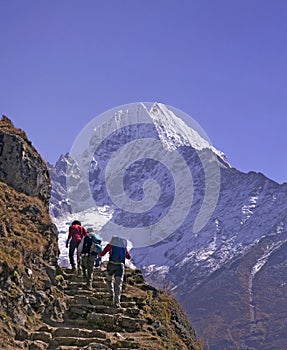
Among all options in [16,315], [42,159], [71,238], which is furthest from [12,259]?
[42,159]

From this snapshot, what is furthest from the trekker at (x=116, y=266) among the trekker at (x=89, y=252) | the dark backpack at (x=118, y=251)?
the trekker at (x=89, y=252)

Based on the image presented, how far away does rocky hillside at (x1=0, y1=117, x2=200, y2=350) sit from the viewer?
14328 mm

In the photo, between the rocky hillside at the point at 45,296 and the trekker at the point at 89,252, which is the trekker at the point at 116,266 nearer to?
the rocky hillside at the point at 45,296

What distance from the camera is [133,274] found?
941 inches

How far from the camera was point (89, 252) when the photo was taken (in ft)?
62.6

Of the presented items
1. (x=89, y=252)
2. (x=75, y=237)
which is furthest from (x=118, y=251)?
(x=75, y=237)

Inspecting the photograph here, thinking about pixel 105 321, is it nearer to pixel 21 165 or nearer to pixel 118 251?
pixel 118 251

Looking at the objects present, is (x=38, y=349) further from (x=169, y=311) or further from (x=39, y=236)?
(x=169, y=311)

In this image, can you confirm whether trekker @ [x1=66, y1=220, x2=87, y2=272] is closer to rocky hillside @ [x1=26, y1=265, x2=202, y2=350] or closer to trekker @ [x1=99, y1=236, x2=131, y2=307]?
rocky hillside @ [x1=26, y1=265, x2=202, y2=350]

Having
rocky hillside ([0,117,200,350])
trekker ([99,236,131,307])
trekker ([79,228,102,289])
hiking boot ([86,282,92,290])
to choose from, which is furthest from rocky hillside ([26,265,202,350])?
trekker ([79,228,102,289])

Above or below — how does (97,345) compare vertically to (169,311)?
below

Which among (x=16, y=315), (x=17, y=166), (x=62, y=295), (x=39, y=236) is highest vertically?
(x=17, y=166)

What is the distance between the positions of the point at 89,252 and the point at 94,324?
3579 mm

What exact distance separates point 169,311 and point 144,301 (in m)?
2.46
